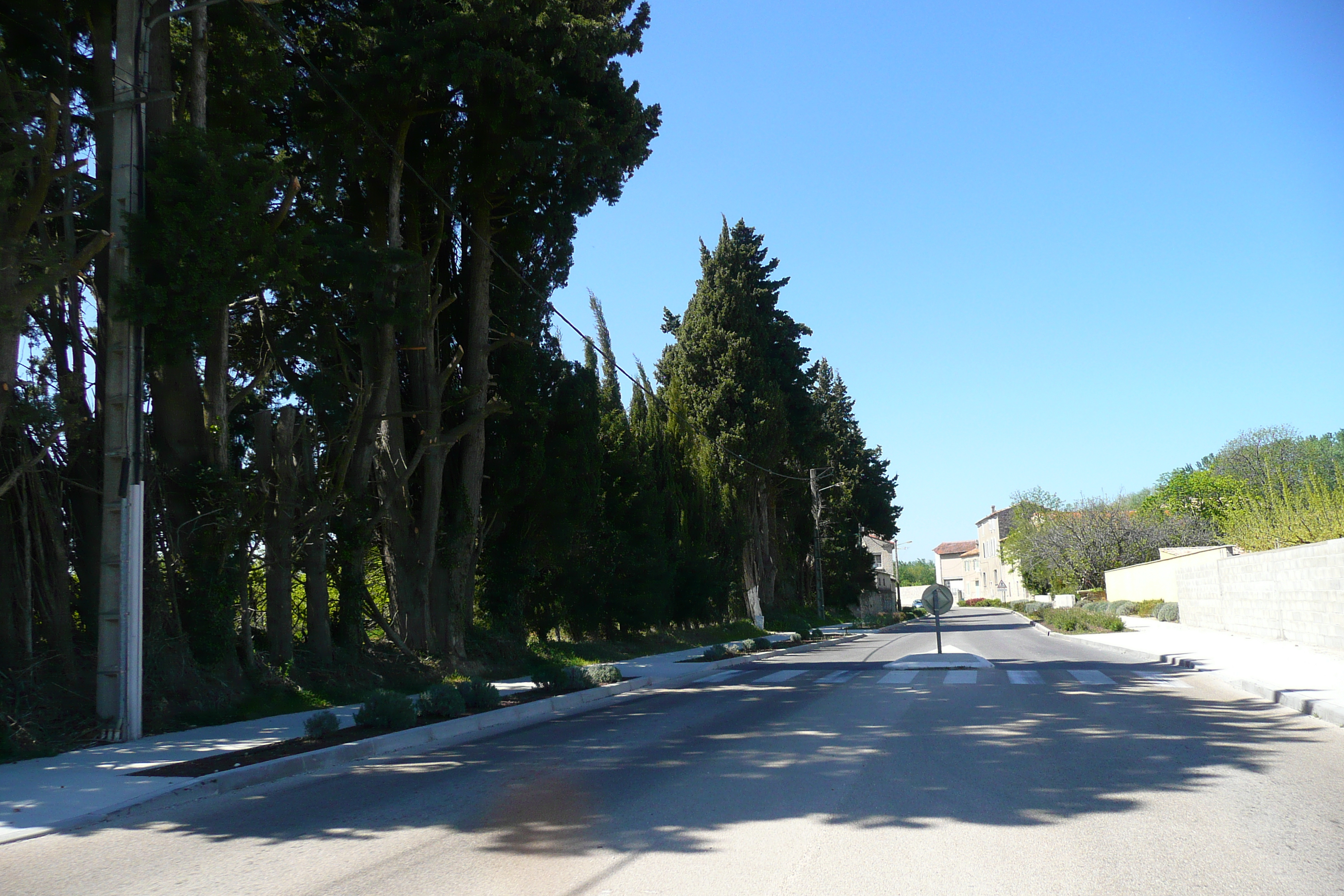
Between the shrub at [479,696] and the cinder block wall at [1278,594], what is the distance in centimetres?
1552

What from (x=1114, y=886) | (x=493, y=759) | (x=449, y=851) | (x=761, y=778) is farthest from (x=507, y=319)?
(x=1114, y=886)

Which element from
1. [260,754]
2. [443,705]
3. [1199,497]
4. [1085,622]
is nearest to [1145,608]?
[1085,622]

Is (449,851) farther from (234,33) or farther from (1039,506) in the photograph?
(1039,506)

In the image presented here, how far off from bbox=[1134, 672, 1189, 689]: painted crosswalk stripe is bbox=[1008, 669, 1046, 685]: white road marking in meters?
1.66

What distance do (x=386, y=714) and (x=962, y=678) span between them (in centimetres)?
1063

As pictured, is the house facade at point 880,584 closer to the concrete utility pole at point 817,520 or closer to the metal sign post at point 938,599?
the concrete utility pole at point 817,520

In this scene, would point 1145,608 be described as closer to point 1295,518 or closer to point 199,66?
point 1295,518

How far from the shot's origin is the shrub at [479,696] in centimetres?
1257

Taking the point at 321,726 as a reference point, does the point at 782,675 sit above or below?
below

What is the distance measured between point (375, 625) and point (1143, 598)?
1389 inches

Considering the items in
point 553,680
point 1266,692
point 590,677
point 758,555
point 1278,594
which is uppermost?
point 758,555

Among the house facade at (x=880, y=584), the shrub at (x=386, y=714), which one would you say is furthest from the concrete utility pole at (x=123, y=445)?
the house facade at (x=880, y=584)

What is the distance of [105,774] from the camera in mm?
8148

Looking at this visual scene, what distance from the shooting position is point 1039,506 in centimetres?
6681
